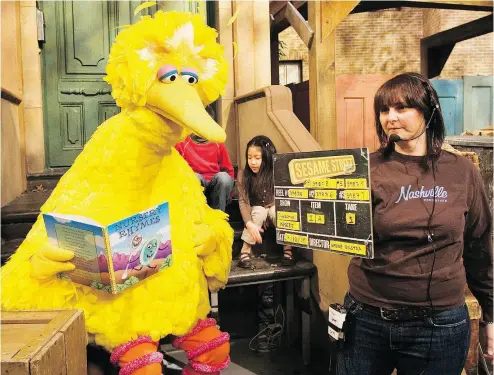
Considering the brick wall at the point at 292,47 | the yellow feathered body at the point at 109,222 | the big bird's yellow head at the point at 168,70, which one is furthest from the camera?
the brick wall at the point at 292,47

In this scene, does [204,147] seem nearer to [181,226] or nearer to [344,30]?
[181,226]

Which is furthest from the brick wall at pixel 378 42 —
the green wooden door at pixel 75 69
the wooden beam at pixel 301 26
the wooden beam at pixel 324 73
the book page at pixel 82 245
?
the book page at pixel 82 245

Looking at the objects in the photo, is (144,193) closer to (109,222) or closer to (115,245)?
(109,222)

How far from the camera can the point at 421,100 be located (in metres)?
1.79

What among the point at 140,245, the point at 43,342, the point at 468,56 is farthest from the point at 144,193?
the point at 468,56

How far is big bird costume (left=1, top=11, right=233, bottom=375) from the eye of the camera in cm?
188

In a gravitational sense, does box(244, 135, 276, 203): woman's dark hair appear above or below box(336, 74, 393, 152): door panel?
below

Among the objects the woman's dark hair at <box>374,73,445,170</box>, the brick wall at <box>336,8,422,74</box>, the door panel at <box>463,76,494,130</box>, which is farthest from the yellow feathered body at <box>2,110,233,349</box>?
the brick wall at <box>336,8,422,74</box>

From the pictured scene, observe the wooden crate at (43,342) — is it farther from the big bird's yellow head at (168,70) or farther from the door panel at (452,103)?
the door panel at (452,103)

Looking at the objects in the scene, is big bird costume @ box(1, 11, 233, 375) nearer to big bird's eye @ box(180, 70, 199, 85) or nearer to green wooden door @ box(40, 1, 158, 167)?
big bird's eye @ box(180, 70, 199, 85)

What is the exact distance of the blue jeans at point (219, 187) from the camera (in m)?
3.95

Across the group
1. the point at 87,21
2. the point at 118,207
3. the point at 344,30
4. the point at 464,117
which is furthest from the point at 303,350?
the point at 344,30

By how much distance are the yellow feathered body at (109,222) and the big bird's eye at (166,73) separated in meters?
0.15

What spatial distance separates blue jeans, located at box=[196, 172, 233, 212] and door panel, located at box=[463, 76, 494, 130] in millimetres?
7961
